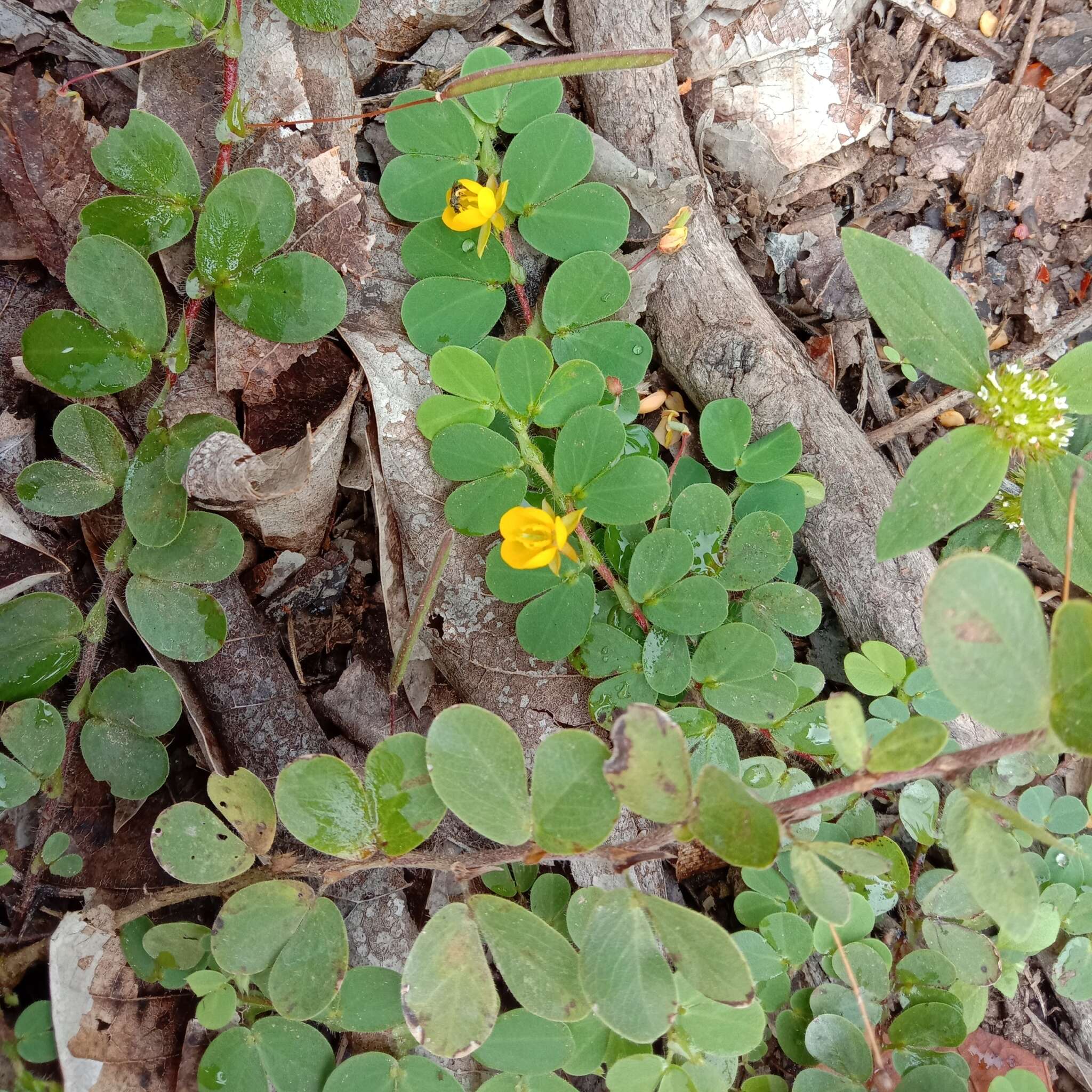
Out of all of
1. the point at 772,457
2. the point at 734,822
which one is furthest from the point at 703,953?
the point at 772,457

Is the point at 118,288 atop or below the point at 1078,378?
below

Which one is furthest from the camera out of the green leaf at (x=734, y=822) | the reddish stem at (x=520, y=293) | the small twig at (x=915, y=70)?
the small twig at (x=915, y=70)

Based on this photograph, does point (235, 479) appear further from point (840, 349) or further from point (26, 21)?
point (840, 349)

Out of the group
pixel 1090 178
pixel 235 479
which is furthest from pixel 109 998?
pixel 1090 178

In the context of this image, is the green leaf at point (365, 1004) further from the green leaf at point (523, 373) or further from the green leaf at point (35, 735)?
the green leaf at point (523, 373)

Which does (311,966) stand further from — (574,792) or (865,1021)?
(865,1021)

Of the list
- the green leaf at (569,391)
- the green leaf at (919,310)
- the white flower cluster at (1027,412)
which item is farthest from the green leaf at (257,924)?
the white flower cluster at (1027,412)

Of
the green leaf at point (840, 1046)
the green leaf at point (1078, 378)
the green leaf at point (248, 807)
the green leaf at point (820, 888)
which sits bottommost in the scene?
the green leaf at point (840, 1046)
